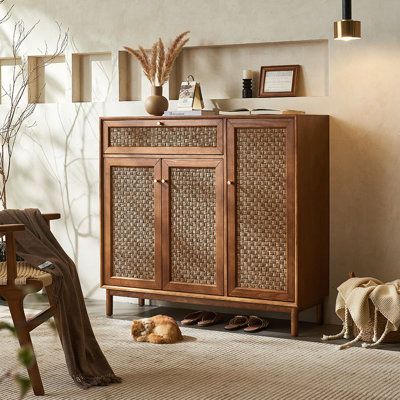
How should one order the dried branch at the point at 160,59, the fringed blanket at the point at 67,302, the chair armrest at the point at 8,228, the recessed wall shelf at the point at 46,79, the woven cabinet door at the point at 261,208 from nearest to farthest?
the chair armrest at the point at 8,228 < the fringed blanket at the point at 67,302 < the woven cabinet door at the point at 261,208 < the dried branch at the point at 160,59 < the recessed wall shelf at the point at 46,79

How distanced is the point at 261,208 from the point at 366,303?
828 mm

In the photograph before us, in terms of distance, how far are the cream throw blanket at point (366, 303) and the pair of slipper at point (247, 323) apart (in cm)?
43

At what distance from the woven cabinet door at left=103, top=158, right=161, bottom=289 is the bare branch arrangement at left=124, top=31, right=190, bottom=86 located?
60 centimetres

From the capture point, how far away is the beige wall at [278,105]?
464 centimetres

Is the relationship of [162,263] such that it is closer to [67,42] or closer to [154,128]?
[154,128]

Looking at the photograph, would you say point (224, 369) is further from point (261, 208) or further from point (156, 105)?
point (156, 105)

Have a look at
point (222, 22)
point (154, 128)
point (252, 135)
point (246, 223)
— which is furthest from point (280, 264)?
point (222, 22)

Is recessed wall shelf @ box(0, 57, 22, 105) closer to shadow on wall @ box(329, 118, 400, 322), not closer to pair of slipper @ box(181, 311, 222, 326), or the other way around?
pair of slipper @ box(181, 311, 222, 326)

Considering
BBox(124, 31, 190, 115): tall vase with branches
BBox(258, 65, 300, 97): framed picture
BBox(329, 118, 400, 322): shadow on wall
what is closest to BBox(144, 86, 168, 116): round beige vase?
BBox(124, 31, 190, 115): tall vase with branches

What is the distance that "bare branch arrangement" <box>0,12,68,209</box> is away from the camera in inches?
233

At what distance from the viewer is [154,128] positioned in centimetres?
486

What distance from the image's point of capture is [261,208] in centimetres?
454

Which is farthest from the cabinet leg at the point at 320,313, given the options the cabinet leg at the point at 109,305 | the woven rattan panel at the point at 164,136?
the cabinet leg at the point at 109,305

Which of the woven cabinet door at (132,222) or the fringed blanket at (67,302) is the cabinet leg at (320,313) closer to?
the woven cabinet door at (132,222)
